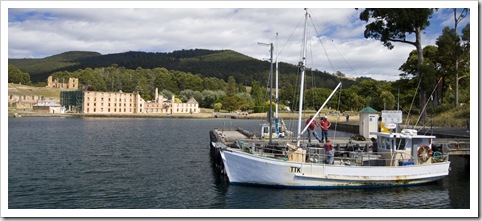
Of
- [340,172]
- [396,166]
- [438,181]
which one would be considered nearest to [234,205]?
[340,172]

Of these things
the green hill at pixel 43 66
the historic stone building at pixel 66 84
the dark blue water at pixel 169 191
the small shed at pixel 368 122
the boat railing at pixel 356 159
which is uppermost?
the green hill at pixel 43 66

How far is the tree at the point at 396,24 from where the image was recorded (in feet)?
81.2

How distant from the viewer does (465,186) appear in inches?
701

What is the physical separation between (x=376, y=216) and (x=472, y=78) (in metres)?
5.04

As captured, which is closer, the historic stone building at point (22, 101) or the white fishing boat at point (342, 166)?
the white fishing boat at point (342, 166)

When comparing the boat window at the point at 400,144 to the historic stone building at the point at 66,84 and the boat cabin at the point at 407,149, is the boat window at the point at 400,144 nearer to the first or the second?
the boat cabin at the point at 407,149

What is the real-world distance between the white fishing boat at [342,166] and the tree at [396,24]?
29.7 feet

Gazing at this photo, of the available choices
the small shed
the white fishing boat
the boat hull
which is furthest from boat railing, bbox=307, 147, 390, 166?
the small shed

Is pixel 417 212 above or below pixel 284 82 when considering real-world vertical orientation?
below

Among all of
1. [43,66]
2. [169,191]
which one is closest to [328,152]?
[169,191]

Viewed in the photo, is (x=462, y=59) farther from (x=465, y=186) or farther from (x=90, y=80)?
(x=90, y=80)

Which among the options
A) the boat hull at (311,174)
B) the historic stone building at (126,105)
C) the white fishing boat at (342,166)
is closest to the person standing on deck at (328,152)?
the white fishing boat at (342,166)

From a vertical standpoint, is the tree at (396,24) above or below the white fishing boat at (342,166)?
above

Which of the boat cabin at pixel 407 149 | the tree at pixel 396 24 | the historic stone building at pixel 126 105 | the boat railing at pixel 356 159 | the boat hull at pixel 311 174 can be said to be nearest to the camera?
the boat hull at pixel 311 174
